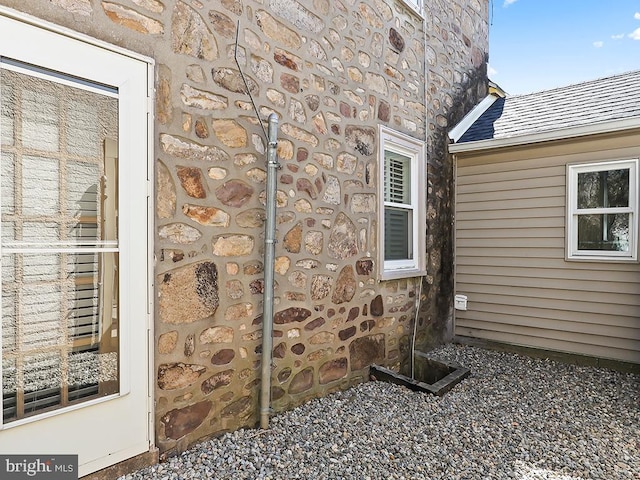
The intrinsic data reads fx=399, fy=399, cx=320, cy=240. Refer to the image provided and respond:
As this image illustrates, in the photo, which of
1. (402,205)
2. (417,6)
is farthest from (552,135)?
(417,6)

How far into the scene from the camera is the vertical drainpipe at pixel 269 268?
2762mm

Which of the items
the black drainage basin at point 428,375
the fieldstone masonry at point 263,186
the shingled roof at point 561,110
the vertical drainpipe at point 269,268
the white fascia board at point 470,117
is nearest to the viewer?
the fieldstone masonry at point 263,186

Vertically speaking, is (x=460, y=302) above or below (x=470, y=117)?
below

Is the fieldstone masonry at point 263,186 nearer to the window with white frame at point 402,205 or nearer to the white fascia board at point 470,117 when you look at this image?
the window with white frame at point 402,205

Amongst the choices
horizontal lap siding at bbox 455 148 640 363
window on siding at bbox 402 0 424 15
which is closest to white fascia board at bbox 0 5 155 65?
window on siding at bbox 402 0 424 15

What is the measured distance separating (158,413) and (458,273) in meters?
4.27

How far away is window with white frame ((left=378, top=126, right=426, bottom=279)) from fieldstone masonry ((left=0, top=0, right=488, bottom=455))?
160 mm

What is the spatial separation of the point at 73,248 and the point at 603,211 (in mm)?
4971

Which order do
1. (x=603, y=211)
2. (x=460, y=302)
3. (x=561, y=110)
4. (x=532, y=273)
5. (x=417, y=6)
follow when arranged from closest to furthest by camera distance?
(x=603, y=211), (x=417, y=6), (x=532, y=273), (x=561, y=110), (x=460, y=302)

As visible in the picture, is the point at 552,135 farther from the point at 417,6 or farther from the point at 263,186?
the point at 263,186

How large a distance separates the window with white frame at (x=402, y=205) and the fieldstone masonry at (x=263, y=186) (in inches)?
6.3

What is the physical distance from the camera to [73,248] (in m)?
2.01

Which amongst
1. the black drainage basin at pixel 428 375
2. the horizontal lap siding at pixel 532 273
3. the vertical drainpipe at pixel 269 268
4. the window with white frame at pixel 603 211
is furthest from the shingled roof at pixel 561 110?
the vertical drainpipe at pixel 269 268

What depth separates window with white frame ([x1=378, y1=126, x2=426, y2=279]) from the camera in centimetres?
430
